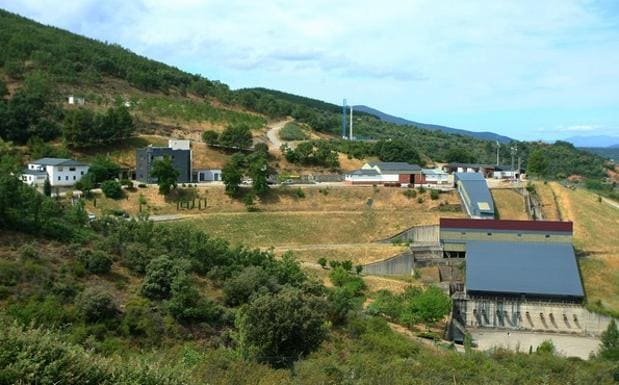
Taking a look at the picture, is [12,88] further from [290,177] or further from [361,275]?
[361,275]

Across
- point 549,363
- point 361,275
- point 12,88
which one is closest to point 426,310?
point 361,275

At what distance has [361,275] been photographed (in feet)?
114

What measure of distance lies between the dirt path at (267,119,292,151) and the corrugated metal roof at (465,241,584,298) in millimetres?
26499

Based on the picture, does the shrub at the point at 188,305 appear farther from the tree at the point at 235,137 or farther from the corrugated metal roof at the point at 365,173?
the tree at the point at 235,137

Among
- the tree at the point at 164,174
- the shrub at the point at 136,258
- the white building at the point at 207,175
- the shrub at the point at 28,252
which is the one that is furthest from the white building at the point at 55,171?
the shrub at the point at 28,252

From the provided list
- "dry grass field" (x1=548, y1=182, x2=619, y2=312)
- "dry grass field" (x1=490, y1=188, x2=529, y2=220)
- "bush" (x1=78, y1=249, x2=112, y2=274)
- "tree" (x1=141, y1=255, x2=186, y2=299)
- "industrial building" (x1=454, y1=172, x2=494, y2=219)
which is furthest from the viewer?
"dry grass field" (x1=490, y1=188, x2=529, y2=220)

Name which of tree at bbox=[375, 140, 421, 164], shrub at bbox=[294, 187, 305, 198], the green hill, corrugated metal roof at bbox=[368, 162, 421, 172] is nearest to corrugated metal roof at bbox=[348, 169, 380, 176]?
corrugated metal roof at bbox=[368, 162, 421, 172]

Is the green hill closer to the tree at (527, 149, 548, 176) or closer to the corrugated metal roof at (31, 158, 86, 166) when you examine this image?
the tree at (527, 149, 548, 176)

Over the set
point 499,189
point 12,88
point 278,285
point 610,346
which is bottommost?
point 610,346

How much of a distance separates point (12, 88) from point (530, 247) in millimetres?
46880

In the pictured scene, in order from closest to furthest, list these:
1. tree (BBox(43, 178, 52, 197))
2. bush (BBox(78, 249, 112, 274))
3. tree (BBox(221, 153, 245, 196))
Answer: bush (BBox(78, 249, 112, 274))
tree (BBox(43, 178, 52, 197))
tree (BBox(221, 153, 245, 196))

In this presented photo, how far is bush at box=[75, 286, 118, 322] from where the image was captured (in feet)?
61.7

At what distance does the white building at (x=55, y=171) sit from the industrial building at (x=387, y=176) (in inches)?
797

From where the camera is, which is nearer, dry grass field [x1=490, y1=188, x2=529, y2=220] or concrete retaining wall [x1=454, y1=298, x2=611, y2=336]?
concrete retaining wall [x1=454, y1=298, x2=611, y2=336]
